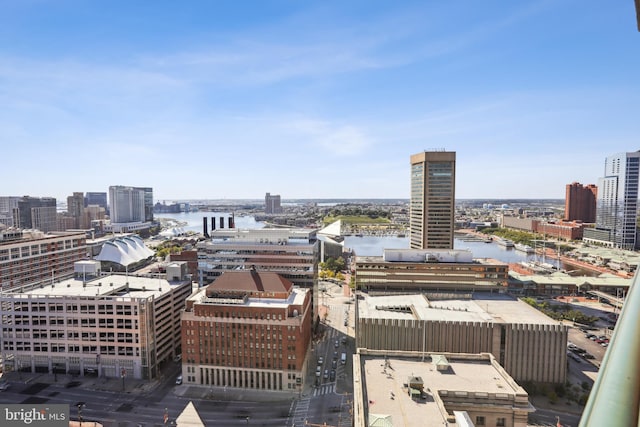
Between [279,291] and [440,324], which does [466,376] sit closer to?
[440,324]

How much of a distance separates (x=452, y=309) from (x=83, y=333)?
136 feet

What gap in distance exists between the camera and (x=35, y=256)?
6956cm

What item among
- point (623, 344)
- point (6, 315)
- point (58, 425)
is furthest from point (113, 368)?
point (623, 344)

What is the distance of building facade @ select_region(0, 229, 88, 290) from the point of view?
2517 inches

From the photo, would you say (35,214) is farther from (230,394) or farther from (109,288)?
(230,394)

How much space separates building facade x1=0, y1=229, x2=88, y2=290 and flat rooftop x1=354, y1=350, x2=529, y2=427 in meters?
54.9

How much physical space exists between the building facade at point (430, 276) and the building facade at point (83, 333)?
27075 millimetres

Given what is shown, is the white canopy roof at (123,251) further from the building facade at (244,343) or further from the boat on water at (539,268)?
the boat on water at (539,268)

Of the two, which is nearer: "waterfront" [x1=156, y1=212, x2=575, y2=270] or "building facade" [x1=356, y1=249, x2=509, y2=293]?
"building facade" [x1=356, y1=249, x2=509, y2=293]

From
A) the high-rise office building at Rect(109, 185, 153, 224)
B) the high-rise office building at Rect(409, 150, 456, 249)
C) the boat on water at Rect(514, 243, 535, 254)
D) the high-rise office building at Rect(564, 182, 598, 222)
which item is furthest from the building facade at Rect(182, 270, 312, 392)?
the high-rise office building at Rect(564, 182, 598, 222)

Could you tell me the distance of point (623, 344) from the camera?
10.1 feet

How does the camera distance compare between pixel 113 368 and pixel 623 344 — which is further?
pixel 113 368

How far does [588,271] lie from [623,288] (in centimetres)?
2407

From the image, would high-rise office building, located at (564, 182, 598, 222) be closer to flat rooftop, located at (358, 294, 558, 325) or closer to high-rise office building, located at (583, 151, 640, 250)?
high-rise office building, located at (583, 151, 640, 250)
